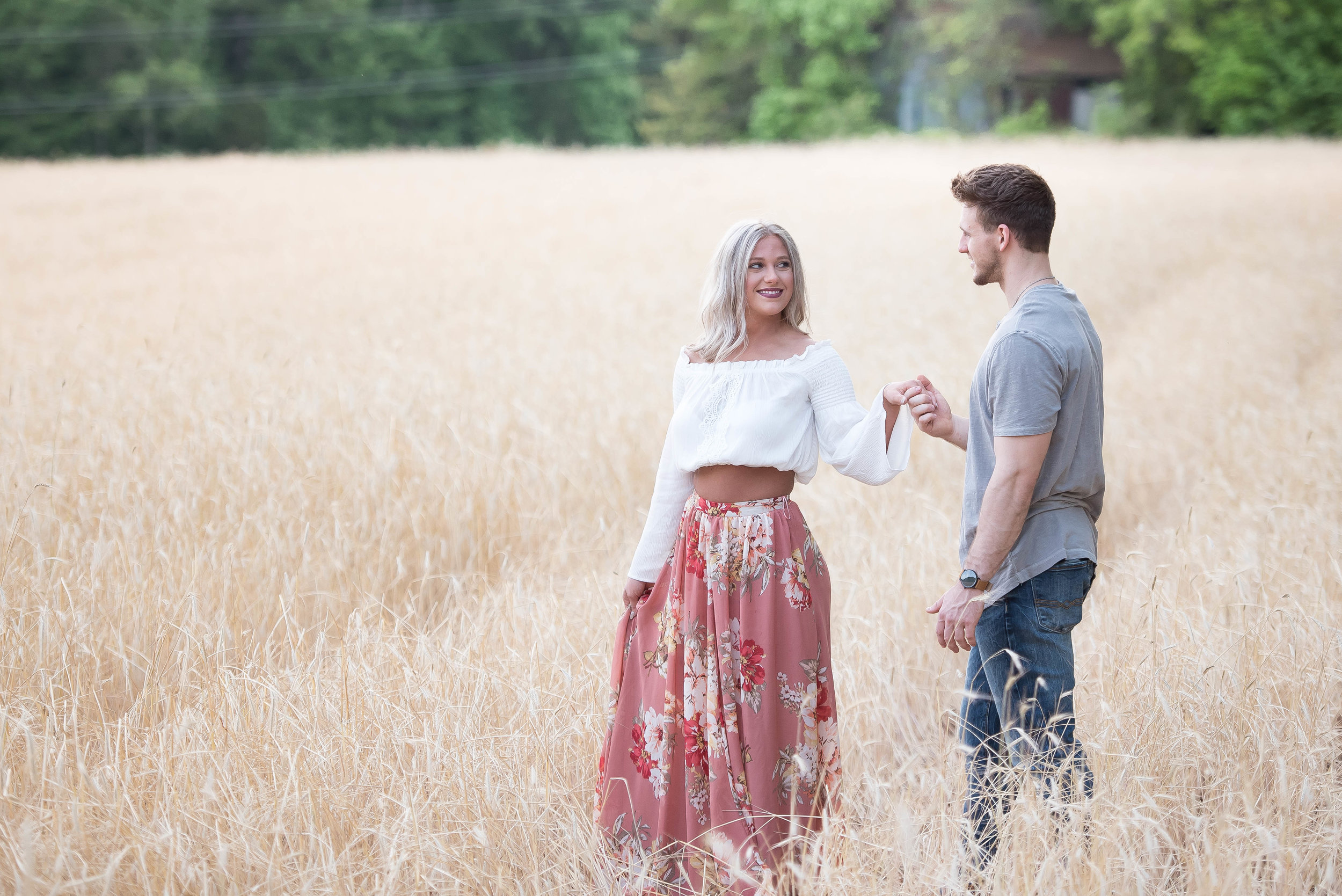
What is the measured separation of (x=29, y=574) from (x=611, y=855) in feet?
7.51

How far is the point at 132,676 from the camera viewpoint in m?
3.30

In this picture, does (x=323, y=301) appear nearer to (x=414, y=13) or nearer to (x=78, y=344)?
(x=78, y=344)

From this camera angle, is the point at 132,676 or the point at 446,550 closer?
the point at 132,676

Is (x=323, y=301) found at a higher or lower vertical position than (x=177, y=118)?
lower

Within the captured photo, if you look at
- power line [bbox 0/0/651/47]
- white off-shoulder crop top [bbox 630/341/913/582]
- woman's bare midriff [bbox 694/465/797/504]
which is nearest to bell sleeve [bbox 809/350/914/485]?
white off-shoulder crop top [bbox 630/341/913/582]

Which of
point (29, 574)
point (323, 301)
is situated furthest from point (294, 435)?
point (323, 301)

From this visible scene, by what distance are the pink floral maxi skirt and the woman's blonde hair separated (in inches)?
15.7

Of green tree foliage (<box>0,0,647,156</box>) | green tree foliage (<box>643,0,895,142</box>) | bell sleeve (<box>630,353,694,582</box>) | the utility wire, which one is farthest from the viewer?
green tree foliage (<box>643,0,895,142</box>)

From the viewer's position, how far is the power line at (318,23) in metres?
32.6

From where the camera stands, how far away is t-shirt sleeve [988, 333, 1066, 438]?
2.31 m

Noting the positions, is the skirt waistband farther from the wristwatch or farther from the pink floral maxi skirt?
the wristwatch

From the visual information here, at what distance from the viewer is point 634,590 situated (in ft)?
8.89

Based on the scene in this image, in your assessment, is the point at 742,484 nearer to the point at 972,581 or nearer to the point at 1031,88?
the point at 972,581

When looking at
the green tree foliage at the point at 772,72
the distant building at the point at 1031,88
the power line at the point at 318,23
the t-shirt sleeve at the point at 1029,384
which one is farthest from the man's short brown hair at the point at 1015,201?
the distant building at the point at 1031,88
